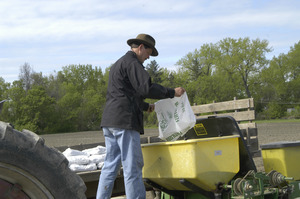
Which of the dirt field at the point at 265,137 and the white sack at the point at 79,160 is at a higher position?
the white sack at the point at 79,160

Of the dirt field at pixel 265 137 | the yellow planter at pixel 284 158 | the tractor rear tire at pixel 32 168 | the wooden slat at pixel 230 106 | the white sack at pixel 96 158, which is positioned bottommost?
the dirt field at pixel 265 137

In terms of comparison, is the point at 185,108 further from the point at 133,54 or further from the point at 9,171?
the point at 9,171

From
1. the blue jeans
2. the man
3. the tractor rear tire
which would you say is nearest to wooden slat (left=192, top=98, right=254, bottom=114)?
the man

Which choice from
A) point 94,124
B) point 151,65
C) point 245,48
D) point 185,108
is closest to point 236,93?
point 245,48

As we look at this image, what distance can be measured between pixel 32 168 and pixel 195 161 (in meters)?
1.95

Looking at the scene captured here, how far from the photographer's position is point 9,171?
2420 mm

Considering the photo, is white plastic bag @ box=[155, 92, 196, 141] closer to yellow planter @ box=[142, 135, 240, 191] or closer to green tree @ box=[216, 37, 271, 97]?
yellow planter @ box=[142, 135, 240, 191]

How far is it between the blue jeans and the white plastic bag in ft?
1.70

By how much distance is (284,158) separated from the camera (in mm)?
4781

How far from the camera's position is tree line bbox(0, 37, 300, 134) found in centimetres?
5725

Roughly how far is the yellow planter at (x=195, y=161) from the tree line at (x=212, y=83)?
50978 millimetres

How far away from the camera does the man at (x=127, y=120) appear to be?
4.04m

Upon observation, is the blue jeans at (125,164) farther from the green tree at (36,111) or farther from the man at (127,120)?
the green tree at (36,111)

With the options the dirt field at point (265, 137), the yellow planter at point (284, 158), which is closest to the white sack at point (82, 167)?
the yellow planter at point (284, 158)
